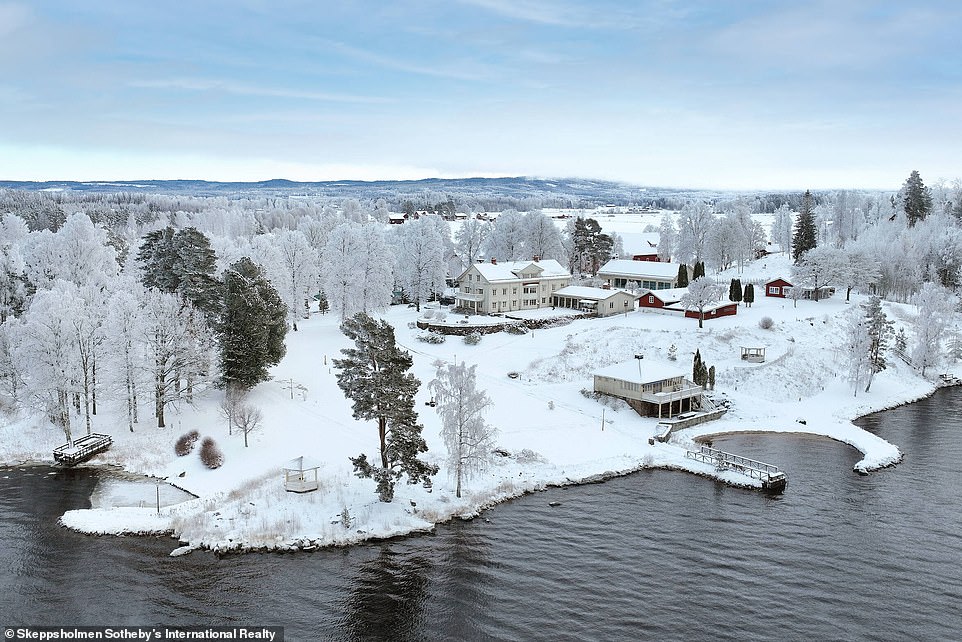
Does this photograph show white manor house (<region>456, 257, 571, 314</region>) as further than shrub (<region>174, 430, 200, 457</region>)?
Yes

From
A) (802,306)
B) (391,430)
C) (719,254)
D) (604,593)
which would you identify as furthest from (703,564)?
(719,254)

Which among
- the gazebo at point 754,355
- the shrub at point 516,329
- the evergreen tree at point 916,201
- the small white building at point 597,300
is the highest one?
the evergreen tree at point 916,201

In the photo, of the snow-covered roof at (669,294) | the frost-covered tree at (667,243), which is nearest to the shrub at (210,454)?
the snow-covered roof at (669,294)

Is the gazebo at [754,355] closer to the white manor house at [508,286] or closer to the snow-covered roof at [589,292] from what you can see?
the snow-covered roof at [589,292]

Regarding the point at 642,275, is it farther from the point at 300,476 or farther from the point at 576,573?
the point at 576,573

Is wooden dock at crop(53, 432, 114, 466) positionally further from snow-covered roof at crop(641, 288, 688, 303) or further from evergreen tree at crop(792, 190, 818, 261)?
evergreen tree at crop(792, 190, 818, 261)

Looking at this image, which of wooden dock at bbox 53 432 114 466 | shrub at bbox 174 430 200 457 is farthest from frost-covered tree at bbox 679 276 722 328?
wooden dock at bbox 53 432 114 466
